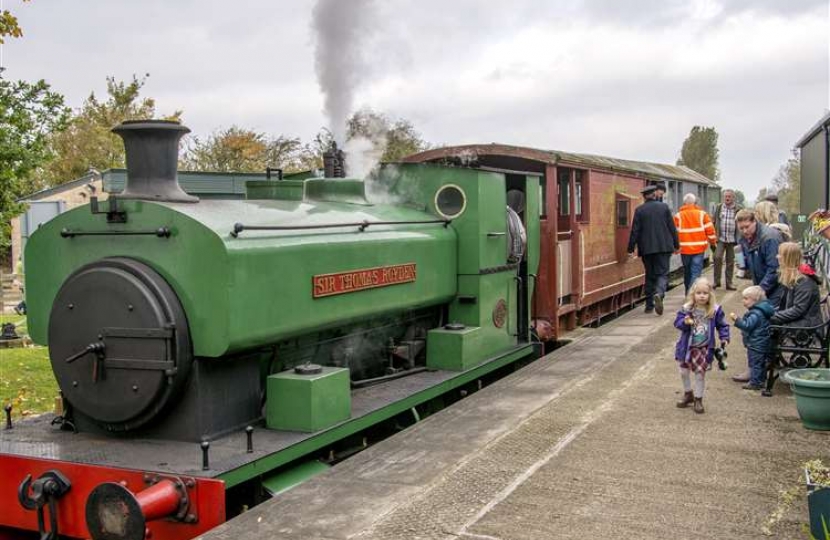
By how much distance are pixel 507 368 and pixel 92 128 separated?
30829 millimetres

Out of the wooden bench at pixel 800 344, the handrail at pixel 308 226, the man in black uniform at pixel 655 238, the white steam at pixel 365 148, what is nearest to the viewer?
the handrail at pixel 308 226

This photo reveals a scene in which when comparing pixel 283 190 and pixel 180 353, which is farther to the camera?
pixel 283 190

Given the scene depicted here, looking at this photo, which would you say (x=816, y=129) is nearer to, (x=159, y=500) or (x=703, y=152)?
(x=159, y=500)

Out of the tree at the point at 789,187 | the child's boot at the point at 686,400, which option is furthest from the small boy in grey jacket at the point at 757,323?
the tree at the point at 789,187

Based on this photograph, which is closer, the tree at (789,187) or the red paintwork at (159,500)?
the red paintwork at (159,500)

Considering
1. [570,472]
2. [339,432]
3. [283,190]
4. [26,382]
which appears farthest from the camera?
[26,382]

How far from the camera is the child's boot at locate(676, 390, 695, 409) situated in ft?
21.5

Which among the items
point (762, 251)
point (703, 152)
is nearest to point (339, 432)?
point (762, 251)

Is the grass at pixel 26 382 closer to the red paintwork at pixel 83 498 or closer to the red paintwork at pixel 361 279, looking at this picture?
the red paintwork at pixel 83 498

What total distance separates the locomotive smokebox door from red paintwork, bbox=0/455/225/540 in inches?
18.4

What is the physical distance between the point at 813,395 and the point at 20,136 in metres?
9.11

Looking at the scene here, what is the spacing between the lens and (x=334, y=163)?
23.4ft

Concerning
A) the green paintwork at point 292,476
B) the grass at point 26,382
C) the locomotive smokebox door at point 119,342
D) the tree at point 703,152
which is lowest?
the grass at point 26,382

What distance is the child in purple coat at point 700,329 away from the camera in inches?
251
